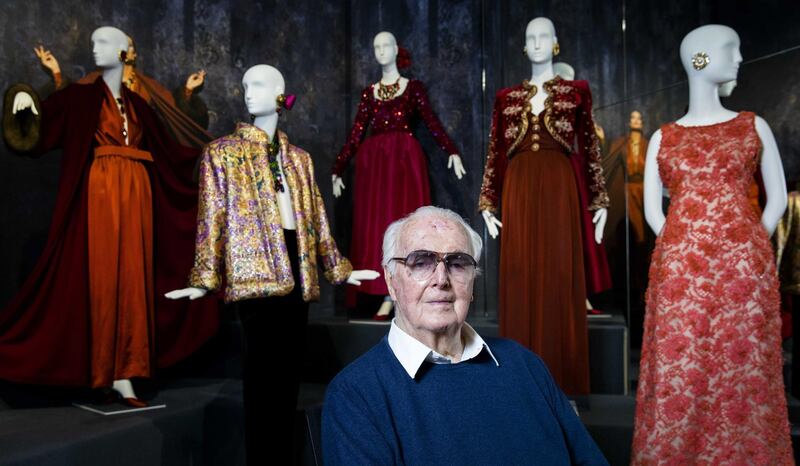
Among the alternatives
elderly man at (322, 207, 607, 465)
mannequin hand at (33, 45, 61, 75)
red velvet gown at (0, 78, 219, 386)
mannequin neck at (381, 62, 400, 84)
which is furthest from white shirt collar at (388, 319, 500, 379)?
mannequin neck at (381, 62, 400, 84)

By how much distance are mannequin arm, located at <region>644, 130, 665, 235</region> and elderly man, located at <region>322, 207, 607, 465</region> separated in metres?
1.32

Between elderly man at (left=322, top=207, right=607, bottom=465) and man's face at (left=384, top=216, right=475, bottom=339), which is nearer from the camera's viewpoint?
elderly man at (left=322, top=207, right=607, bottom=465)

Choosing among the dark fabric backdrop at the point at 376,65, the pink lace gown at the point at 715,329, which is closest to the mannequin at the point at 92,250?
the dark fabric backdrop at the point at 376,65

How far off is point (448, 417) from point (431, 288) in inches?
12.5

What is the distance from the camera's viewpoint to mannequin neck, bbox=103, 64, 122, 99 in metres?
3.58

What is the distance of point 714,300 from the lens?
9.20ft

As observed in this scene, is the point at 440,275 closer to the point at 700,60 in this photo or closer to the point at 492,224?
the point at 700,60

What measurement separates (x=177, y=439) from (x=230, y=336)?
1.27 meters

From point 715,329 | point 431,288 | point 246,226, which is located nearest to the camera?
point 431,288

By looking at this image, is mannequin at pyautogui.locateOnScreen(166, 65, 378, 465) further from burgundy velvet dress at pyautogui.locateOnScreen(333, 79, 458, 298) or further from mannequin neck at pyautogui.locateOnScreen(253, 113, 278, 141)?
burgundy velvet dress at pyautogui.locateOnScreen(333, 79, 458, 298)

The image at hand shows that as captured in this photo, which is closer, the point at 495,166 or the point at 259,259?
the point at 259,259

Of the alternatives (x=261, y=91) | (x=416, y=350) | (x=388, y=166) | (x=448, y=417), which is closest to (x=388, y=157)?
(x=388, y=166)

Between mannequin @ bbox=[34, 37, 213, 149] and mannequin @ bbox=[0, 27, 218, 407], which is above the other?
mannequin @ bbox=[34, 37, 213, 149]

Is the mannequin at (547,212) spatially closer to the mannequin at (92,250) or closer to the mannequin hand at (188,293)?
the mannequin hand at (188,293)
